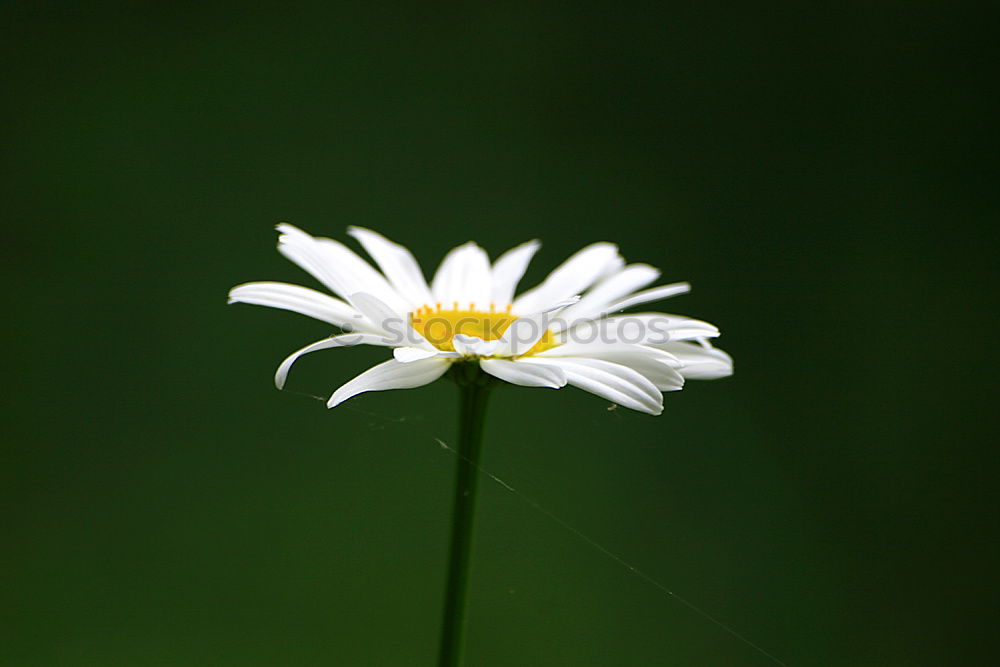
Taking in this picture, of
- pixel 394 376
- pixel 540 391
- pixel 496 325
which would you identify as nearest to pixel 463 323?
pixel 496 325

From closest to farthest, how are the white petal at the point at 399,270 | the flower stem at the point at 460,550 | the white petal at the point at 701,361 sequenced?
the flower stem at the point at 460,550 < the white petal at the point at 701,361 < the white petal at the point at 399,270

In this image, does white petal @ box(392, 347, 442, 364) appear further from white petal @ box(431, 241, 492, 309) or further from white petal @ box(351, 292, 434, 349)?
white petal @ box(431, 241, 492, 309)

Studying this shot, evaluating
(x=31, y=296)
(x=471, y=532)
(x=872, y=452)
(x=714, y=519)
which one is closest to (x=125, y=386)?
(x=31, y=296)

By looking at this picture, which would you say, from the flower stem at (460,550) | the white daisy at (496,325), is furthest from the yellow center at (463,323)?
the flower stem at (460,550)

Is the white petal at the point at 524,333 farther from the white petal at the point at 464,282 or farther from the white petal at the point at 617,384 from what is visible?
the white petal at the point at 464,282

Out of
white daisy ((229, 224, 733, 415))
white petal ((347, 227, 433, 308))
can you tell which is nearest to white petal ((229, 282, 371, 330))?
white daisy ((229, 224, 733, 415))

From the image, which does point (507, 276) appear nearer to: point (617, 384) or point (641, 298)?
point (641, 298)

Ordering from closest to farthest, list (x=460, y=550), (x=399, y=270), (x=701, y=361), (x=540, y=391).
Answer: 1. (x=460, y=550)
2. (x=701, y=361)
3. (x=399, y=270)
4. (x=540, y=391)
